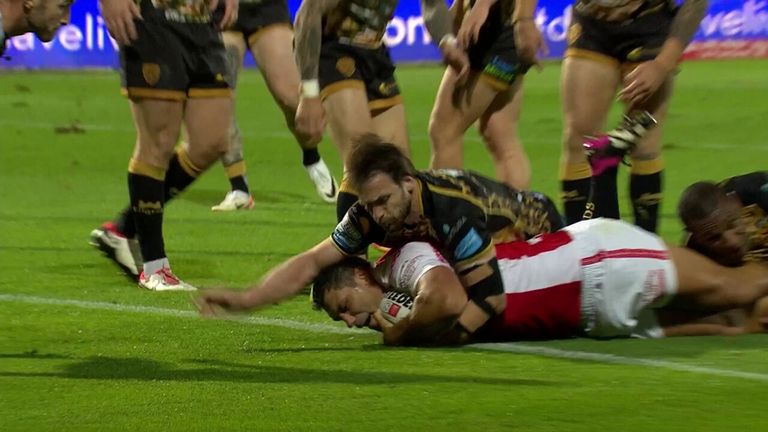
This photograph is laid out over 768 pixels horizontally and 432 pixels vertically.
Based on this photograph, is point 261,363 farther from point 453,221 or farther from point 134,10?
point 134,10

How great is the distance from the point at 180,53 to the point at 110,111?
1027 cm

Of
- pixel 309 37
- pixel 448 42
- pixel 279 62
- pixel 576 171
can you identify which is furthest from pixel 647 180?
pixel 279 62

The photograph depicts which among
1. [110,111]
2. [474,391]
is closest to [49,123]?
[110,111]

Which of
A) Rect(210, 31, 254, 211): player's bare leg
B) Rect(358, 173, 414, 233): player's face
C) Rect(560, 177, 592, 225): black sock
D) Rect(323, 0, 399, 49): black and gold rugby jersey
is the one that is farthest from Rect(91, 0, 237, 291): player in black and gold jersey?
Rect(210, 31, 254, 211): player's bare leg

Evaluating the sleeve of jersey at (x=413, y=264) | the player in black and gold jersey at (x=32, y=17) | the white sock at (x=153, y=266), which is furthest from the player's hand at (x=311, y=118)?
the player in black and gold jersey at (x=32, y=17)

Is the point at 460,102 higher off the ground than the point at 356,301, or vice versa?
the point at 460,102

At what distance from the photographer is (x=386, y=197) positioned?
214 inches

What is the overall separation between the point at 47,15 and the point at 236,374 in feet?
4.80

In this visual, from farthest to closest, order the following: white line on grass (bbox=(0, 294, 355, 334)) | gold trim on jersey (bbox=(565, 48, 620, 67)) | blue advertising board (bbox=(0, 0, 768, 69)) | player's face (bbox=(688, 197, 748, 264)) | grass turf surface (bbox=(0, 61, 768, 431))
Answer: blue advertising board (bbox=(0, 0, 768, 69)) → gold trim on jersey (bbox=(565, 48, 620, 67)) → white line on grass (bbox=(0, 294, 355, 334)) → player's face (bbox=(688, 197, 748, 264)) → grass turf surface (bbox=(0, 61, 768, 431))

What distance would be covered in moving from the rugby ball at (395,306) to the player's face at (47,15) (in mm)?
1545

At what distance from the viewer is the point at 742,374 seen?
5086 mm

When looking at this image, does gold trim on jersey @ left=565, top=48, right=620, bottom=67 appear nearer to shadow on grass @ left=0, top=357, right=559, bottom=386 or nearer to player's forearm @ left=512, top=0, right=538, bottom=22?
player's forearm @ left=512, top=0, right=538, bottom=22

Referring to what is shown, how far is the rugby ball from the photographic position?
5707mm

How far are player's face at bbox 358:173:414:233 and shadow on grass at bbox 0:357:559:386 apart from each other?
22.2 inches
